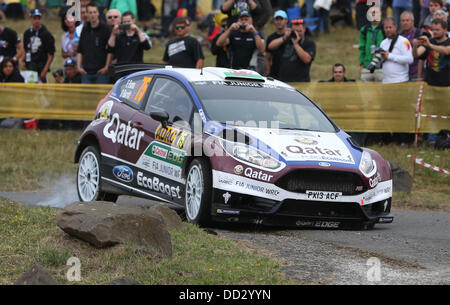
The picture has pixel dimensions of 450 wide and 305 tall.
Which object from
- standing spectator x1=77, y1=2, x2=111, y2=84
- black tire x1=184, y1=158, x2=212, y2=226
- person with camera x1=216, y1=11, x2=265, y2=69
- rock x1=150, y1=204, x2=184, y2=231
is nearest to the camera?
rock x1=150, y1=204, x2=184, y2=231

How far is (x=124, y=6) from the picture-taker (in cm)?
2216

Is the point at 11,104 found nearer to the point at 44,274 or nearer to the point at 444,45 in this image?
the point at 444,45

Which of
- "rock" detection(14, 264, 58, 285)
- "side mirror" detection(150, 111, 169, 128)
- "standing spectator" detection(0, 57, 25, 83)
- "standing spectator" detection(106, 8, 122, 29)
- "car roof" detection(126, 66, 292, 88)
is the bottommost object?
"standing spectator" detection(0, 57, 25, 83)

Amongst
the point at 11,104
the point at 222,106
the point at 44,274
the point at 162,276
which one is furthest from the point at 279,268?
the point at 11,104

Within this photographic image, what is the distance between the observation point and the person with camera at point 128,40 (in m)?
17.6

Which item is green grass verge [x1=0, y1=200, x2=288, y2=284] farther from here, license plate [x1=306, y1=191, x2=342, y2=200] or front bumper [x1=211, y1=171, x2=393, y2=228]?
license plate [x1=306, y1=191, x2=342, y2=200]

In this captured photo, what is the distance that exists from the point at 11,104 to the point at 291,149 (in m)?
10.7

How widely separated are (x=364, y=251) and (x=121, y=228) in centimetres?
230

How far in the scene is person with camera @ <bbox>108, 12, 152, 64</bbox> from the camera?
17.6 metres

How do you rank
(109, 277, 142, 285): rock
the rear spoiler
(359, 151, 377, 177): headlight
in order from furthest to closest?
the rear spoiler, (359, 151, 377, 177): headlight, (109, 277, 142, 285): rock

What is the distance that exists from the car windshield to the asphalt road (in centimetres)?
130

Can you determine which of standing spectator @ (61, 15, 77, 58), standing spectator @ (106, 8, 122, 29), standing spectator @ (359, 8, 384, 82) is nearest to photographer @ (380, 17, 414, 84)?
standing spectator @ (359, 8, 384, 82)

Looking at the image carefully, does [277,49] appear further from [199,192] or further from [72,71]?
[199,192]

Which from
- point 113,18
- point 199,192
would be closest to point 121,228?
point 199,192
